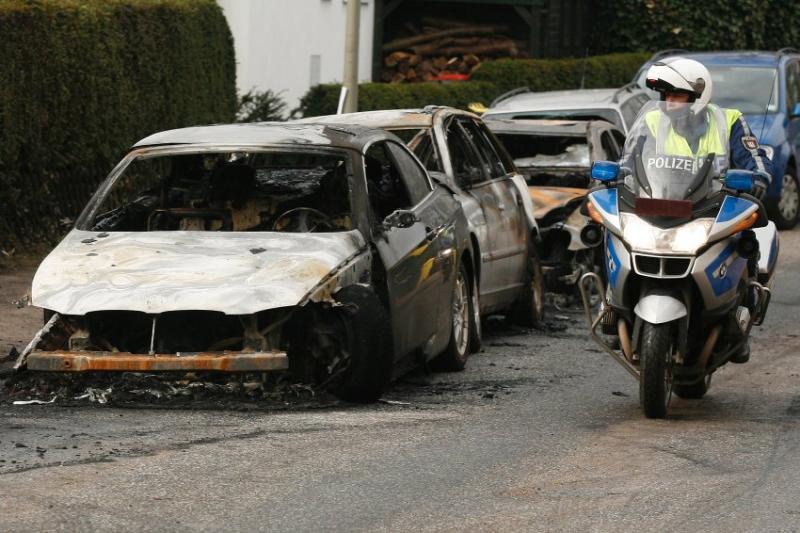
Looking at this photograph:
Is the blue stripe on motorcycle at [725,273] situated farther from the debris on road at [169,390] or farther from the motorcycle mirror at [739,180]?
the debris on road at [169,390]

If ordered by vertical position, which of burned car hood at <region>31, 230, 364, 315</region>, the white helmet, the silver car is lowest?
the silver car

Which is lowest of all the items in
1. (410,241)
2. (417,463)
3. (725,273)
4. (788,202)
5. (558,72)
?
(788,202)

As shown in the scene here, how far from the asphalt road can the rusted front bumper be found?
0.22 m

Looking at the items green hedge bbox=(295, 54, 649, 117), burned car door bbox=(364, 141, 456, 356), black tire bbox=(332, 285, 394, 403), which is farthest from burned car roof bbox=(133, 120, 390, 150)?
green hedge bbox=(295, 54, 649, 117)

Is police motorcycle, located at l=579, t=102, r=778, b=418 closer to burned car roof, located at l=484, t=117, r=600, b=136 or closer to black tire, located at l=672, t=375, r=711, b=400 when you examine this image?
black tire, located at l=672, t=375, r=711, b=400

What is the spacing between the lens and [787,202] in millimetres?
21875

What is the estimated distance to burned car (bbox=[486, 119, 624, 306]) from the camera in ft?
50.1

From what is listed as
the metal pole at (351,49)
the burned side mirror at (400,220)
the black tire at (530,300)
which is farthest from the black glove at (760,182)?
the metal pole at (351,49)

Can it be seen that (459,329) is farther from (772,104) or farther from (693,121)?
(772,104)

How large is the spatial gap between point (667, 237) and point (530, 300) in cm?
489

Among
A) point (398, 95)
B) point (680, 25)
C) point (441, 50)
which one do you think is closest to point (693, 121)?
point (398, 95)

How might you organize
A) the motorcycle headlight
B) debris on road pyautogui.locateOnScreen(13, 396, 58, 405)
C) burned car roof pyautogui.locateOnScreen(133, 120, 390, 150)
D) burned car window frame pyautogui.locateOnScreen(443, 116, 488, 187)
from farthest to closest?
burned car window frame pyautogui.locateOnScreen(443, 116, 488, 187), burned car roof pyautogui.locateOnScreen(133, 120, 390, 150), debris on road pyautogui.locateOnScreen(13, 396, 58, 405), the motorcycle headlight

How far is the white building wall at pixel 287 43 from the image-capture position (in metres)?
25.2

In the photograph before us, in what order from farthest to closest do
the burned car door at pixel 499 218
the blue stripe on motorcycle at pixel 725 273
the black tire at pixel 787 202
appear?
the black tire at pixel 787 202 < the burned car door at pixel 499 218 < the blue stripe on motorcycle at pixel 725 273
